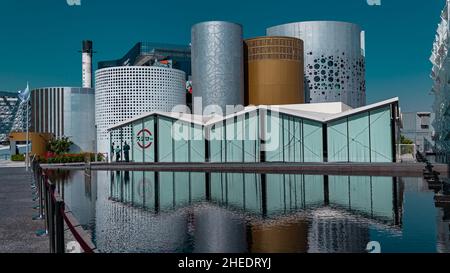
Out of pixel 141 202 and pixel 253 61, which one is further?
pixel 253 61

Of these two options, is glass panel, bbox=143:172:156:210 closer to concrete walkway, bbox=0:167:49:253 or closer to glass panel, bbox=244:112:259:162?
concrete walkway, bbox=0:167:49:253

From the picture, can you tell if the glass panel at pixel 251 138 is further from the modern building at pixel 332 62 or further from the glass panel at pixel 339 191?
the modern building at pixel 332 62

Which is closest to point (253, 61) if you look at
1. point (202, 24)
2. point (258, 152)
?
point (202, 24)

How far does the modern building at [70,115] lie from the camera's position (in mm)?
98188

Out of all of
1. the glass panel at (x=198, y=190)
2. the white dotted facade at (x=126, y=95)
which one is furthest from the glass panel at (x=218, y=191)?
the white dotted facade at (x=126, y=95)

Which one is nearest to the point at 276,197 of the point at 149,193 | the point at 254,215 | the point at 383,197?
the point at 383,197

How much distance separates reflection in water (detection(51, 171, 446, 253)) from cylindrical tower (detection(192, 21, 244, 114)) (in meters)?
56.5

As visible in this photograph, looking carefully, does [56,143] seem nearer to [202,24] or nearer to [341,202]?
[202,24]

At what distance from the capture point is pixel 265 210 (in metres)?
15.6

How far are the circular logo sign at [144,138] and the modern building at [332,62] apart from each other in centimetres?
5684

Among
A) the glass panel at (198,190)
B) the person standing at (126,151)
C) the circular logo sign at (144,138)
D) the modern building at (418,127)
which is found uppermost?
the modern building at (418,127)

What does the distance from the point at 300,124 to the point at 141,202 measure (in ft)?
72.1
